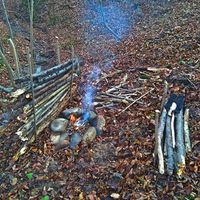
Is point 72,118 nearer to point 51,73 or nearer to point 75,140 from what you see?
point 75,140

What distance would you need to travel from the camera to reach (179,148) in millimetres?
3682

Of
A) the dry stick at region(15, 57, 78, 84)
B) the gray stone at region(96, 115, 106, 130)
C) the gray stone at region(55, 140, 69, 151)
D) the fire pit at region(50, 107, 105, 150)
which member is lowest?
the gray stone at region(55, 140, 69, 151)

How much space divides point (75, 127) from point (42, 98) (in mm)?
1598

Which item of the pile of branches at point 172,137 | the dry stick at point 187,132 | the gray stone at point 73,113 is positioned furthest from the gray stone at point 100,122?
the dry stick at point 187,132

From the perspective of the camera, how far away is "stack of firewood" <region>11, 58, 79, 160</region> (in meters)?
4.11

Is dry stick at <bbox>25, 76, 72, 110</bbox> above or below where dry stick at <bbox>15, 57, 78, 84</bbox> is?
below

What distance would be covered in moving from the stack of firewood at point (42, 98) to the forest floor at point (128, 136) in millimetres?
440

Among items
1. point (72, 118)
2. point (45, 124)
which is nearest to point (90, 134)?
point (72, 118)

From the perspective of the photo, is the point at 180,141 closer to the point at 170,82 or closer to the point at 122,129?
the point at 122,129

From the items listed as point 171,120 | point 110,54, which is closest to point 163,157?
point 171,120

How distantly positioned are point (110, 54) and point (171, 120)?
707 cm

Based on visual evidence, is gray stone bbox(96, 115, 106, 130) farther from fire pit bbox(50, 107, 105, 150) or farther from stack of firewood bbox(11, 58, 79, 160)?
stack of firewood bbox(11, 58, 79, 160)

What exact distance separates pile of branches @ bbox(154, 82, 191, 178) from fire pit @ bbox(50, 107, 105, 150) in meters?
2.07

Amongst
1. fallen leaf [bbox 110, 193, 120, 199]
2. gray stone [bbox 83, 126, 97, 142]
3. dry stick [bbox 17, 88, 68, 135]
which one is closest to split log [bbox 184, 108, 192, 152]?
fallen leaf [bbox 110, 193, 120, 199]
